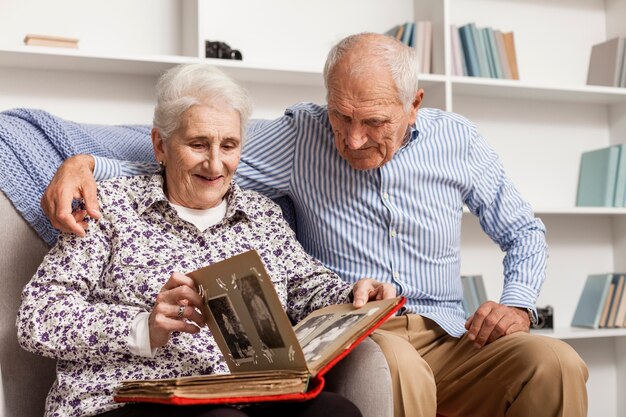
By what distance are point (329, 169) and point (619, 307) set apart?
69.4 inches

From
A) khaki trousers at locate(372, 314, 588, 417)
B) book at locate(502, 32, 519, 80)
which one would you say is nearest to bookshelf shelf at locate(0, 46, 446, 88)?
book at locate(502, 32, 519, 80)

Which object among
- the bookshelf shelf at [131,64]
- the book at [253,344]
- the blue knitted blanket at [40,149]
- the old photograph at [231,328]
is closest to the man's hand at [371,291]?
the book at [253,344]

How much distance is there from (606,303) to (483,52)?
44.2 inches

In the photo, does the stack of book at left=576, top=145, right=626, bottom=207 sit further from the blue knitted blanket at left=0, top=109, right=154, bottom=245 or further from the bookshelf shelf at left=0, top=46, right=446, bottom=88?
the blue knitted blanket at left=0, top=109, right=154, bottom=245

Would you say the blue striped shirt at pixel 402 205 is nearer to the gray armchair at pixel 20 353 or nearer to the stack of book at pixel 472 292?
the gray armchair at pixel 20 353

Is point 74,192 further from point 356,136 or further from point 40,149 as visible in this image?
point 356,136

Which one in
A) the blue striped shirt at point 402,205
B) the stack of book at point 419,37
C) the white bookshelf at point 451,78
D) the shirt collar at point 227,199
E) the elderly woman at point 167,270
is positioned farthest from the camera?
the stack of book at point 419,37

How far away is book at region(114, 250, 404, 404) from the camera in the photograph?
4.22 ft

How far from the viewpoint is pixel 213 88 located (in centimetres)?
177

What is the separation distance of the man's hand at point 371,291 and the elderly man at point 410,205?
7.3 inches

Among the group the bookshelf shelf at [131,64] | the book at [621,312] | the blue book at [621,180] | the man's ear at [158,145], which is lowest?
the book at [621,312]

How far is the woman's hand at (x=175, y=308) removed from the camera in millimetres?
1450

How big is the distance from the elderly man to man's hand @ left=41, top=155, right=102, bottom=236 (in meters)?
0.04

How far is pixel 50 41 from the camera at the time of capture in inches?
105
